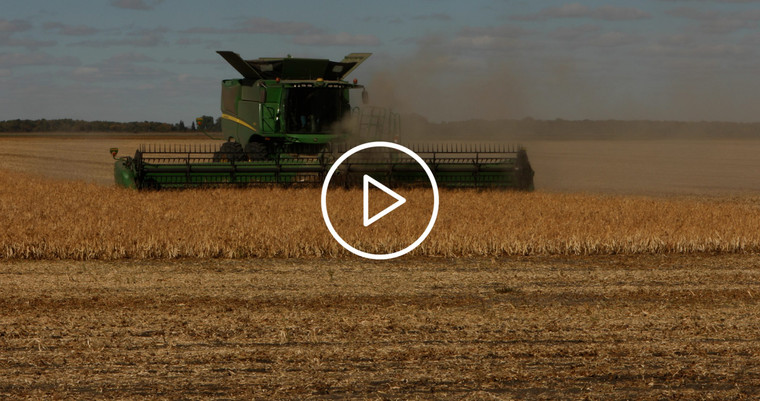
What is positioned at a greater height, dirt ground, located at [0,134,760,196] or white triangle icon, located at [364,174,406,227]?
dirt ground, located at [0,134,760,196]

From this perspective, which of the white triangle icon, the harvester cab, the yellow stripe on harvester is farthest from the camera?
the yellow stripe on harvester

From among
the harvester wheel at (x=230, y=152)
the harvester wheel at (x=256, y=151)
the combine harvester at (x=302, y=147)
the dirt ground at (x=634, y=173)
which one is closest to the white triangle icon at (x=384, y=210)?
the combine harvester at (x=302, y=147)

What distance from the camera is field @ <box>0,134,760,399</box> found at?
5.19m

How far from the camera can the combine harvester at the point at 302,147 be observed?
16.7 meters

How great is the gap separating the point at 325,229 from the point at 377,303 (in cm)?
386

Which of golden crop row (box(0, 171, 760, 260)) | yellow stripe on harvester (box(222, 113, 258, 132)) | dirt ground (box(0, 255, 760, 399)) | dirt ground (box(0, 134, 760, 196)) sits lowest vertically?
dirt ground (box(0, 255, 760, 399))

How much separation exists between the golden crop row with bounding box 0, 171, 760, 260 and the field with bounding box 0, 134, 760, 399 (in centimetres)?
3

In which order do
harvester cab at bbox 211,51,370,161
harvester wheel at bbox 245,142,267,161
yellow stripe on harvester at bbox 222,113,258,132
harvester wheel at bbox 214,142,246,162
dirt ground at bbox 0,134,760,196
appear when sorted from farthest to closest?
dirt ground at bbox 0,134,760,196 < yellow stripe on harvester at bbox 222,113,258,132 < harvester wheel at bbox 214,142,246,162 < harvester wheel at bbox 245,142,267,161 < harvester cab at bbox 211,51,370,161

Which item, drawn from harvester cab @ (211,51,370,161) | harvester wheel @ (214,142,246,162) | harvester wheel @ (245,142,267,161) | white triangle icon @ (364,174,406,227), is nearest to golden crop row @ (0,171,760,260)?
white triangle icon @ (364,174,406,227)

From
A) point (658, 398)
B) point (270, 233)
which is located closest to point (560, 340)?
point (658, 398)

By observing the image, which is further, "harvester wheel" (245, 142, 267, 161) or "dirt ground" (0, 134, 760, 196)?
"dirt ground" (0, 134, 760, 196)

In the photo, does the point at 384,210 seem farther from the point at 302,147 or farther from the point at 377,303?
the point at 377,303

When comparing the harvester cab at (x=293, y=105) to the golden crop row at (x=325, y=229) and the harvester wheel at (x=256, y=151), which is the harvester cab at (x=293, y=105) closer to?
the harvester wheel at (x=256, y=151)

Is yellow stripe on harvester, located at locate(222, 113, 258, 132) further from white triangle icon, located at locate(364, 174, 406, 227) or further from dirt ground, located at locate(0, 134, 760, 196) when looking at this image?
dirt ground, located at locate(0, 134, 760, 196)
